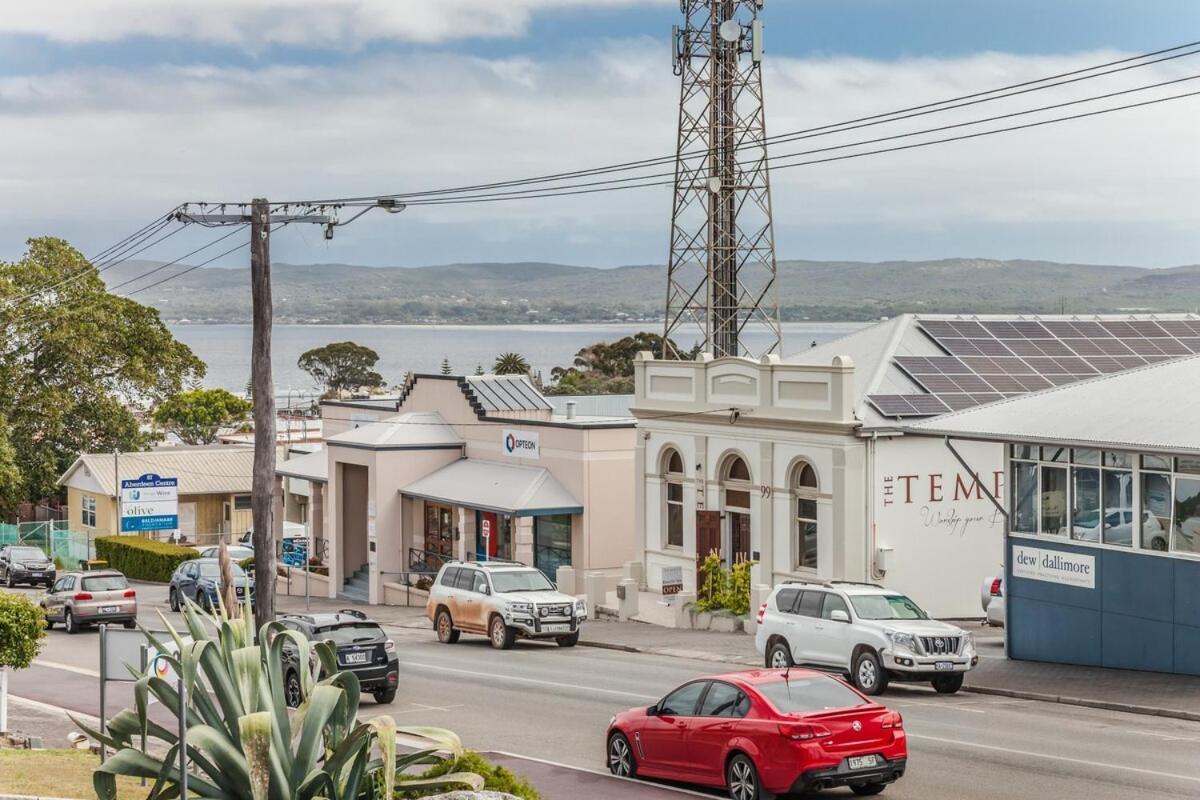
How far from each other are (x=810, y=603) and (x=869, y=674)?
186 centimetres

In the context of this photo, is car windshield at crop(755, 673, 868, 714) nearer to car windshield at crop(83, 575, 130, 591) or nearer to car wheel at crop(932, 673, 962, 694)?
car wheel at crop(932, 673, 962, 694)

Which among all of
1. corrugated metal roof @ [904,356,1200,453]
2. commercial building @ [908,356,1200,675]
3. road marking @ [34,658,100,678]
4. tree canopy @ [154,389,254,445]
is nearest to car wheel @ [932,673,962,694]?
commercial building @ [908,356,1200,675]

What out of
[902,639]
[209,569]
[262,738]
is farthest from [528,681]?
[209,569]

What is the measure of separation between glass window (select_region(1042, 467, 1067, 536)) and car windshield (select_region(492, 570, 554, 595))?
11277 mm

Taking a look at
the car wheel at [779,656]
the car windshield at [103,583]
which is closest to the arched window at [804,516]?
the car wheel at [779,656]

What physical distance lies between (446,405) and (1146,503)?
94.3 feet

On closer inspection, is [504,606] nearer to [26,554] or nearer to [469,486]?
[469,486]

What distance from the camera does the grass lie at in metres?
15.9

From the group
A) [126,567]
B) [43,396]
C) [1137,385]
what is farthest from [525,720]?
[43,396]

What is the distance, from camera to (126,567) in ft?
203

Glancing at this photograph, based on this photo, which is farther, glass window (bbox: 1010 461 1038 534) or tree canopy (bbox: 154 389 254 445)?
tree canopy (bbox: 154 389 254 445)

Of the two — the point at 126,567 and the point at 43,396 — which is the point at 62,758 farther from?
the point at 43,396

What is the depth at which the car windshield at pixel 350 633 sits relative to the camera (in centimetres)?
2559

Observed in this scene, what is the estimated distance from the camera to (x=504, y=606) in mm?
33688
